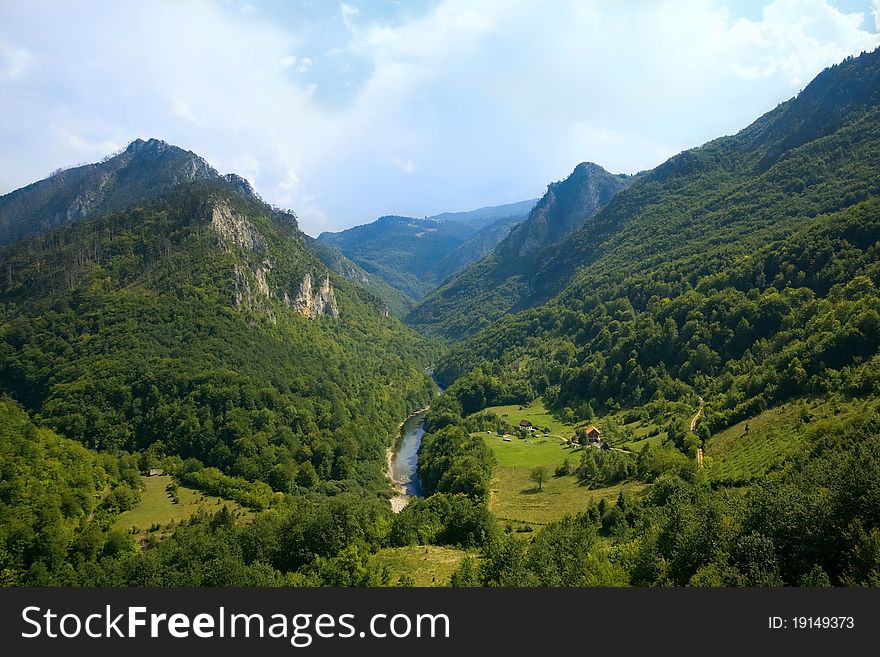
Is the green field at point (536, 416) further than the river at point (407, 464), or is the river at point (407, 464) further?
the green field at point (536, 416)

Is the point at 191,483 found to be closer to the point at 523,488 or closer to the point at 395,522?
the point at 395,522

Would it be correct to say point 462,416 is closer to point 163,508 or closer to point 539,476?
point 539,476

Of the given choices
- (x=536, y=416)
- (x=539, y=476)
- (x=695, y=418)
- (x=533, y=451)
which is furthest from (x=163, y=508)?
(x=695, y=418)

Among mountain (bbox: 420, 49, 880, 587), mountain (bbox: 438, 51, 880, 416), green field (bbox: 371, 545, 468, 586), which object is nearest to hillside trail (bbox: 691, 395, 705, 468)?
mountain (bbox: 420, 49, 880, 587)

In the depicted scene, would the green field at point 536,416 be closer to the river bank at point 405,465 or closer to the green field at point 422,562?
the river bank at point 405,465

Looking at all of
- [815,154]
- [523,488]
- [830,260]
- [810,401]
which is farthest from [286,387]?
[815,154]

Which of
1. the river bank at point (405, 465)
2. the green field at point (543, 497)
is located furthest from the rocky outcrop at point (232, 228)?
the green field at point (543, 497)
